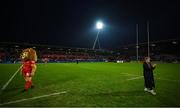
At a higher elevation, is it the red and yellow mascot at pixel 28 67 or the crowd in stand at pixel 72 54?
the crowd in stand at pixel 72 54

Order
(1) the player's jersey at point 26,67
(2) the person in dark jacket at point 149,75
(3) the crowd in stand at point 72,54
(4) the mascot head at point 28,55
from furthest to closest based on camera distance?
(3) the crowd in stand at point 72,54, (4) the mascot head at point 28,55, (1) the player's jersey at point 26,67, (2) the person in dark jacket at point 149,75

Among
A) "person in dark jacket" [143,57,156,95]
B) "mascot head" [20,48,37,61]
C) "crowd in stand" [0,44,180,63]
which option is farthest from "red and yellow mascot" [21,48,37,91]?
"crowd in stand" [0,44,180,63]

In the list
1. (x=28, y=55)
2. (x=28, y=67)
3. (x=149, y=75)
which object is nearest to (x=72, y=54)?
(x=28, y=55)

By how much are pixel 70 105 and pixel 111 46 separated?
87492mm

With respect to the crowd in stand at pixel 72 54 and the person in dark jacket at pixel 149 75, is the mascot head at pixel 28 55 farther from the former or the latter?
the crowd in stand at pixel 72 54

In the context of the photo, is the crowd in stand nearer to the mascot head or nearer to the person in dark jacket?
the mascot head

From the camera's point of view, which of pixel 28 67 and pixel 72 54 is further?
pixel 72 54

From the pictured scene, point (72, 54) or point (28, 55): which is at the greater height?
point (72, 54)

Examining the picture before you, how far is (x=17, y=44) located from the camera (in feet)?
197

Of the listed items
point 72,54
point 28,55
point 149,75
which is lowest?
point 149,75

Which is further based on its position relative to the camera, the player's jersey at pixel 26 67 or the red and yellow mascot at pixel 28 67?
the player's jersey at pixel 26 67

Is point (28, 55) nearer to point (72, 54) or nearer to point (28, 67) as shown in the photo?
point (28, 67)

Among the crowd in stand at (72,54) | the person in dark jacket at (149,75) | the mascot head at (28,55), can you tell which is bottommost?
the person in dark jacket at (149,75)

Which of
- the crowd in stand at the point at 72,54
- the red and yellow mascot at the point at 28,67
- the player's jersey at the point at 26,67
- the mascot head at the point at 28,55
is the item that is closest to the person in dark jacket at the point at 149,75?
the red and yellow mascot at the point at 28,67
